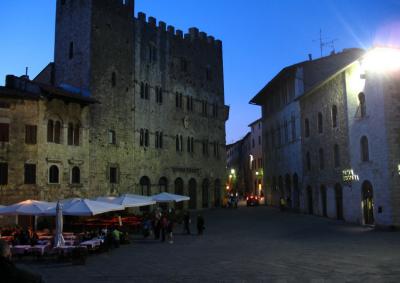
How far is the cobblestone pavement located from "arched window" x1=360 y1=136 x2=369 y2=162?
18.5ft

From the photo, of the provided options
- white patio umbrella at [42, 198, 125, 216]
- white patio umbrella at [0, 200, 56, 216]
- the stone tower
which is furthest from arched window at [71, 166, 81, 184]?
white patio umbrella at [42, 198, 125, 216]

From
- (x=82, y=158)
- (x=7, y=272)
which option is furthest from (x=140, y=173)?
(x=7, y=272)

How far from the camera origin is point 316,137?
1351 inches

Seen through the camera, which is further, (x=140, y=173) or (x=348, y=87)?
(x=140, y=173)

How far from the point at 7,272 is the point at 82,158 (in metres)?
29.0

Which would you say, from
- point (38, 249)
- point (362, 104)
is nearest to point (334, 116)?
point (362, 104)

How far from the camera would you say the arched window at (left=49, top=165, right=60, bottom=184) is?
2952 cm

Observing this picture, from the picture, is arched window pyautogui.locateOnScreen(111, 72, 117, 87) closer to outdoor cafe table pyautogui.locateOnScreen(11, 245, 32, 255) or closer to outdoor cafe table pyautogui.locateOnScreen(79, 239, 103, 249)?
outdoor cafe table pyautogui.locateOnScreen(79, 239, 103, 249)

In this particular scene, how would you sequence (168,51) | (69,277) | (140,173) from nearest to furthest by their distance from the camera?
1. (69,277)
2. (140,173)
3. (168,51)

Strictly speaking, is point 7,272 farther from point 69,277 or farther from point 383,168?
point 383,168

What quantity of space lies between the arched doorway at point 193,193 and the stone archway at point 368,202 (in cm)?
2046

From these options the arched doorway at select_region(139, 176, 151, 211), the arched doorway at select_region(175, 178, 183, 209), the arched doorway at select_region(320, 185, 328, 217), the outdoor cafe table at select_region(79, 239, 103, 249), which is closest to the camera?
the outdoor cafe table at select_region(79, 239, 103, 249)

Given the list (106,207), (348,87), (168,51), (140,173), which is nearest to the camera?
(106,207)

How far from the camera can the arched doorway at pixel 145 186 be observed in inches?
1511
